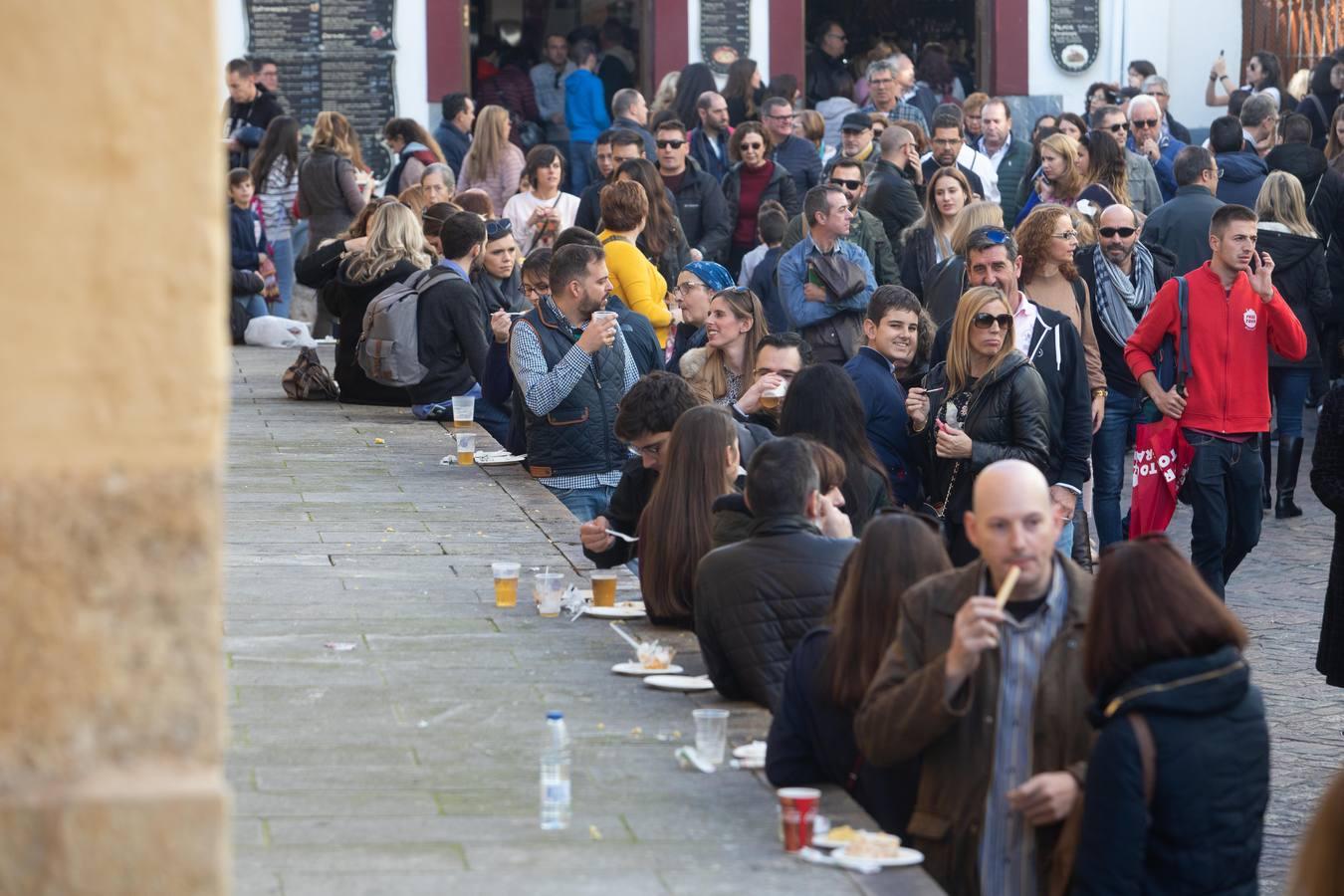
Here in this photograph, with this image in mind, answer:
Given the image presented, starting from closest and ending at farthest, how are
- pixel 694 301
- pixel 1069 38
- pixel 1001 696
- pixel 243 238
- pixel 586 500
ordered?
pixel 1001 696
pixel 586 500
pixel 694 301
pixel 243 238
pixel 1069 38

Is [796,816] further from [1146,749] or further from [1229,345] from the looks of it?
[1229,345]

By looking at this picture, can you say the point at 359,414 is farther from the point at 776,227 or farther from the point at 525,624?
the point at 525,624

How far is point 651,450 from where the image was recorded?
316 inches

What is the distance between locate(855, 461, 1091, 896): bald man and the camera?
4910 millimetres

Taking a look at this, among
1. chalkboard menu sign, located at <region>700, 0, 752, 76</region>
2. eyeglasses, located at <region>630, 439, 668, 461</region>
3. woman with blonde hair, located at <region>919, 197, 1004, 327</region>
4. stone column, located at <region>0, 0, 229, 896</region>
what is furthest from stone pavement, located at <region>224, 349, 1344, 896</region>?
chalkboard menu sign, located at <region>700, 0, 752, 76</region>

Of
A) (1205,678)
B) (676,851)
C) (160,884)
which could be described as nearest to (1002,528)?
(1205,678)

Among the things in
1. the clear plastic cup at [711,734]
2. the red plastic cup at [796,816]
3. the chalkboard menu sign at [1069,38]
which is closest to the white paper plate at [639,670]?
the clear plastic cup at [711,734]

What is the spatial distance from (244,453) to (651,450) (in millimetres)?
4490

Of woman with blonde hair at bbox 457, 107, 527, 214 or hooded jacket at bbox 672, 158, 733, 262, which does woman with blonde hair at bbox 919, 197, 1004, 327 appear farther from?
woman with blonde hair at bbox 457, 107, 527, 214

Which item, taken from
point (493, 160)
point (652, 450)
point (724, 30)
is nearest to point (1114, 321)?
point (652, 450)

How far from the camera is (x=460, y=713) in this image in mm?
6570

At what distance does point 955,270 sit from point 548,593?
10.6 feet

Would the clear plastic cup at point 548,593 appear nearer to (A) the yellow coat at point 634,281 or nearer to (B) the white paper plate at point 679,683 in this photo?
(B) the white paper plate at point 679,683

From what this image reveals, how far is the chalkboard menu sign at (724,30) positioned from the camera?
2172 centimetres
